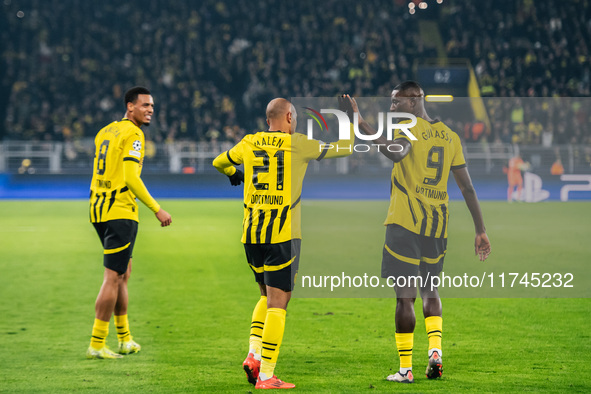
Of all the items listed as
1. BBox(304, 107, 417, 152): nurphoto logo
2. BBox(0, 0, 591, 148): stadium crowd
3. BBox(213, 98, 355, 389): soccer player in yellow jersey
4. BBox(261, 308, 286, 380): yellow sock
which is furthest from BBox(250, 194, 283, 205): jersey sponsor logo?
BBox(0, 0, 591, 148): stadium crowd

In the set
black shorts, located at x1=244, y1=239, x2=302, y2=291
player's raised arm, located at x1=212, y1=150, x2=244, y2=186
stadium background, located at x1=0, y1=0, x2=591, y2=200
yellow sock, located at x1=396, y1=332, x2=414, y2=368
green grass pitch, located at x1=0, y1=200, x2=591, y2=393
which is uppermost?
stadium background, located at x1=0, y1=0, x2=591, y2=200

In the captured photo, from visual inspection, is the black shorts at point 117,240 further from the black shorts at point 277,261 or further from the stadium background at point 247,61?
the stadium background at point 247,61

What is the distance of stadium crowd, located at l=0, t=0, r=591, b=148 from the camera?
30875mm

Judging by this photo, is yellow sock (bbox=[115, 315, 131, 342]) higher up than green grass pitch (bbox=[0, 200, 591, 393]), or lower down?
higher up

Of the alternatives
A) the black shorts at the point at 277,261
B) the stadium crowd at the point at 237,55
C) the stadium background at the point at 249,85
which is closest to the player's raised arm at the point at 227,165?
the black shorts at the point at 277,261

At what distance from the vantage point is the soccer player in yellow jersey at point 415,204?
5.15 m

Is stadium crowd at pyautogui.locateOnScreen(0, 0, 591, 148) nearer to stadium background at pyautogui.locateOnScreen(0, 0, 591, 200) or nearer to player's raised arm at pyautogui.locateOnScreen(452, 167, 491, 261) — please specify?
stadium background at pyautogui.locateOnScreen(0, 0, 591, 200)

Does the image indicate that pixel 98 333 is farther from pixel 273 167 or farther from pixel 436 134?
pixel 436 134

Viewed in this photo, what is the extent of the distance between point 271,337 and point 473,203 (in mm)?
1538

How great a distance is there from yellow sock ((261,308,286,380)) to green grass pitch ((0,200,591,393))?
0.83ft

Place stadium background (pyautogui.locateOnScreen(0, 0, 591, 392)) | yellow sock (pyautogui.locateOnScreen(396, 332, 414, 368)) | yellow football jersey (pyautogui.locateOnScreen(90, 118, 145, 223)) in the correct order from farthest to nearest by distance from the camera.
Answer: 1. stadium background (pyautogui.locateOnScreen(0, 0, 591, 392))
2. yellow football jersey (pyautogui.locateOnScreen(90, 118, 145, 223))
3. yellow sock (pyautogui.locateOnScreen(396, 332, 414, 368))

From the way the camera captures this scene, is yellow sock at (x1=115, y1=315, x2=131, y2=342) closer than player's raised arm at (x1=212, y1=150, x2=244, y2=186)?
No

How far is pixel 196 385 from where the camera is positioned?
5262 mm

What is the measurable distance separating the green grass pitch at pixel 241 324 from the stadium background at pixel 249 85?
0.54 metres
